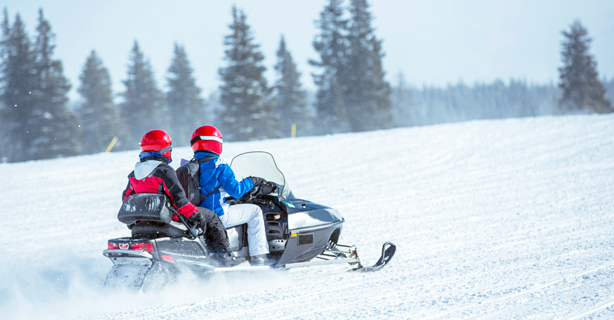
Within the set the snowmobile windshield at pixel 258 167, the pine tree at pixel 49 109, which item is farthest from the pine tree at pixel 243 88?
the snowmobile windshield at pixel 258 167

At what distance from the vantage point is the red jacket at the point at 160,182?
11.7 feet

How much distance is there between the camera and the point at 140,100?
3794 centimetres

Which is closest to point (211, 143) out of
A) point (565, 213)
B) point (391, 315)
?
point (391, 315)

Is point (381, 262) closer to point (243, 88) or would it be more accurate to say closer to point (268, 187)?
point (268, 187)

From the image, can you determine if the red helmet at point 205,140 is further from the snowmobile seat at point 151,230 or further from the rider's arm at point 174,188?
the snowmobile seat at point 151,230

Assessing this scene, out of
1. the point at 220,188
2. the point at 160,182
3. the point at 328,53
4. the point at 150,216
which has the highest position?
the point at 328,53

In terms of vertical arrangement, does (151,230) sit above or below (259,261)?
above

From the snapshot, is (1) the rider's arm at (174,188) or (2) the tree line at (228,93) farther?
(2) the tree line at (228,93)

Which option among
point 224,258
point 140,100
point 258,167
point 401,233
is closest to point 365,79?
point 140,100

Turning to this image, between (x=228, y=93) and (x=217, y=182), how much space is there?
26.8 m

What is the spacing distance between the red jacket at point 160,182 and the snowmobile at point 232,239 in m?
0.07

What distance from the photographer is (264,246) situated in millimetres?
4180

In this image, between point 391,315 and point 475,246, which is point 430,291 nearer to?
point 391,315

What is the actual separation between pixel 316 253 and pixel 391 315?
1.46 metres
